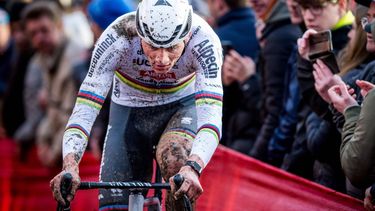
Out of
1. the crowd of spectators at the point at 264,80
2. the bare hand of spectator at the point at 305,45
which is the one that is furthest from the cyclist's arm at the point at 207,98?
the bare hand of spectator at the point at 305,45

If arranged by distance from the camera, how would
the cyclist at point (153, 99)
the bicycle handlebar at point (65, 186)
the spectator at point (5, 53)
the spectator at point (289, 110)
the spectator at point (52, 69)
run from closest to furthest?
the bicycle handlebar at point (65, 186), the cyclist at point (153, 99), the spectator at point (289, 110), the spectator at point (52, 69), the spectator at point (5, 53)

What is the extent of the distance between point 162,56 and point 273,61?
9.48ft

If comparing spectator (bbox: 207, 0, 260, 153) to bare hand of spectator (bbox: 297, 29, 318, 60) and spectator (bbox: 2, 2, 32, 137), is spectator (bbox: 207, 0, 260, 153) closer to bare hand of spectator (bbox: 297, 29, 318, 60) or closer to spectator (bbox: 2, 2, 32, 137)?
bare hand of spectator (bbox: 297, 29, 318, 60)

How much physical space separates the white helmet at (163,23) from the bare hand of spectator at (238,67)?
3.50m

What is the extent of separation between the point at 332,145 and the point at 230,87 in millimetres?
2770

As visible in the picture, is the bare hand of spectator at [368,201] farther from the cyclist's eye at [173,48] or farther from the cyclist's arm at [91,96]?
the cyclist's arm at [91,96]

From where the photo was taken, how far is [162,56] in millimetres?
8383

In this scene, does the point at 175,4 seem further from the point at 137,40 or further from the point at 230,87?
the point at 230,87

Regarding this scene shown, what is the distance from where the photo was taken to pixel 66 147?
8492 mm

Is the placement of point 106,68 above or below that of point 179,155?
above

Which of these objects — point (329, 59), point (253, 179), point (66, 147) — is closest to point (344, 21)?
point (329, 59)

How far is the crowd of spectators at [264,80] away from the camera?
29.4 ft

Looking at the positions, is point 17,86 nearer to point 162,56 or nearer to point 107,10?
point 107,10

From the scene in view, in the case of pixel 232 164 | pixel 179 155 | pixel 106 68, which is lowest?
pixel 232 164
